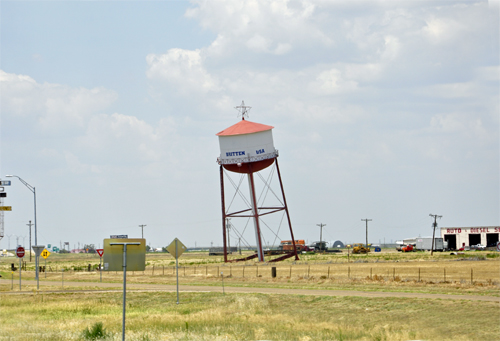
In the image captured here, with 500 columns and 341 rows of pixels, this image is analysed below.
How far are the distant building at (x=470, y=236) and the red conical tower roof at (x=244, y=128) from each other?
70040mm

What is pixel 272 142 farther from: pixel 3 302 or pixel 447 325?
pixel 447 325

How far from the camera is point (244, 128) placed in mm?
73812

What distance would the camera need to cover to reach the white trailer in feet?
380

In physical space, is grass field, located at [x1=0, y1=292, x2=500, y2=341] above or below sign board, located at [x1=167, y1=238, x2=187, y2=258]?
below

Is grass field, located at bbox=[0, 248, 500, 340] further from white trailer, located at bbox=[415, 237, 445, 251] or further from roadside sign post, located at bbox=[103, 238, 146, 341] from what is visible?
white trailer, located at bbox=[415, 237, 445, 251]

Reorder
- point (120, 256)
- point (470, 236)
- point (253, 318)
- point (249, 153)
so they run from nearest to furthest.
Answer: point (120, 256), point (253, 318), point (249, 153), point (470, 236)

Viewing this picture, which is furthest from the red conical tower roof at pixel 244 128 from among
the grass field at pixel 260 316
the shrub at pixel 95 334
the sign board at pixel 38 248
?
the shrub at pixel 95 334

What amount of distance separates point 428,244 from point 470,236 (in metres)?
15.2

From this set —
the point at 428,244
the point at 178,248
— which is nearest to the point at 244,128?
the point at 178,248

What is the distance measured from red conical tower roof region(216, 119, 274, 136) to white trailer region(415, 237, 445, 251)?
56.7m

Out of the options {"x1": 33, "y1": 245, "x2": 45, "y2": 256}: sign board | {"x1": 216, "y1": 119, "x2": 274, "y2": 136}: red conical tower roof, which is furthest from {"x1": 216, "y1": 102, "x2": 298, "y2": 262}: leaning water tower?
{"x1": 33, "y1": 245, "x2": 45, "y2": 256}: sign board

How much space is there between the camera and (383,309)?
2752 centimetres

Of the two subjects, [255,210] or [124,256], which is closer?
[124,256]

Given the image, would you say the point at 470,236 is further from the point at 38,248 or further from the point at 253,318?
the point at 253,318
